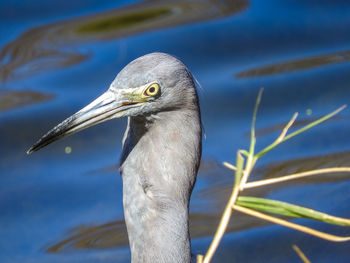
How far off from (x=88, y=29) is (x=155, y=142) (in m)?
2.95

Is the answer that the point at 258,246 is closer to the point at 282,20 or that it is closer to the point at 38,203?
the point at 38,203

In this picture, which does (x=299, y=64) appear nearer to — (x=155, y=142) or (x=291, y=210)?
(x=155, y=142)

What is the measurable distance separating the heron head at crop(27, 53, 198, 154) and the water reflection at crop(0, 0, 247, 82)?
8.56ft

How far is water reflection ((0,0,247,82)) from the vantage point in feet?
17.9

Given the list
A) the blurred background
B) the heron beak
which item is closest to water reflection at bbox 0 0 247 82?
the blurred background

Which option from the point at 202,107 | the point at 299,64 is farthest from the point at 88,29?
the point at 299,64

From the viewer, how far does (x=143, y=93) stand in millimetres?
2795

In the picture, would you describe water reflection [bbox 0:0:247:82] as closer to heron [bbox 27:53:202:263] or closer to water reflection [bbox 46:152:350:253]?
water reflection [bbox 46:152:350:253]

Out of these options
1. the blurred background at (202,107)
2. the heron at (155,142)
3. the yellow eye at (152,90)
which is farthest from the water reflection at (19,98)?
the yellow eye at (152,90)

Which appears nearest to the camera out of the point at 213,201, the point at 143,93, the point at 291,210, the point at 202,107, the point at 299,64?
the point at 291,210

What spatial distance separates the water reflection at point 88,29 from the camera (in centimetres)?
544

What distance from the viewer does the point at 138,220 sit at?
295 cm

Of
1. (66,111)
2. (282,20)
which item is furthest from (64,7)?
(282,20)

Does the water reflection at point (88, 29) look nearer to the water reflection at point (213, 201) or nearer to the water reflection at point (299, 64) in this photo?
the water reflection at point (299, 64)
